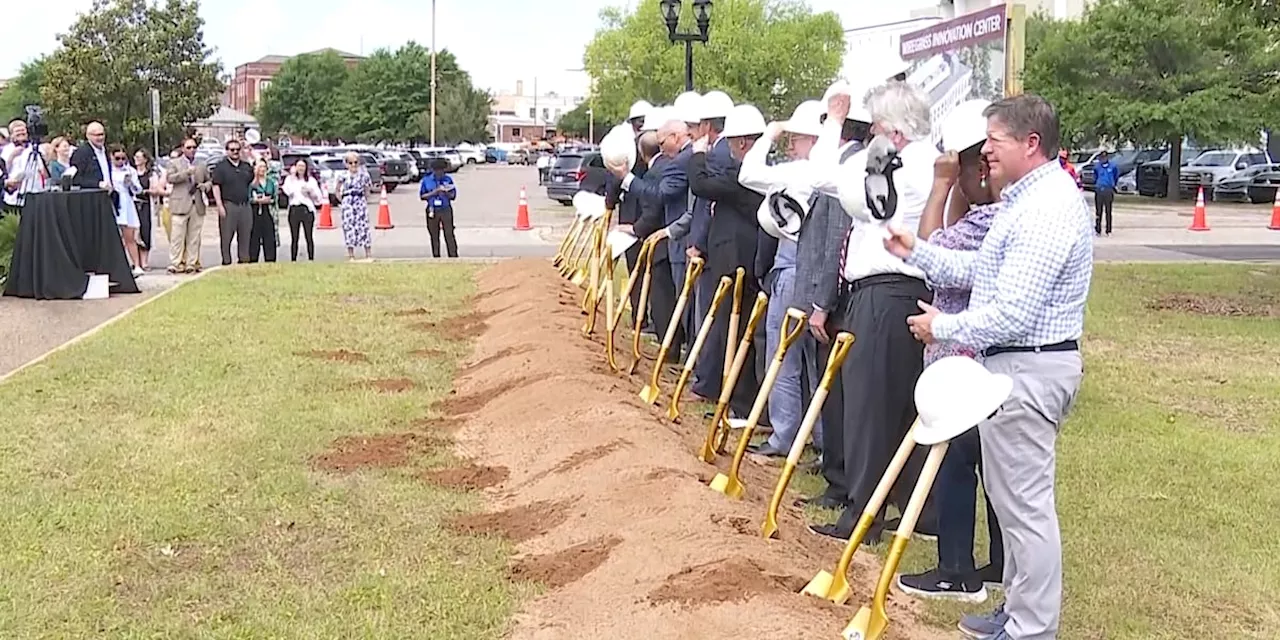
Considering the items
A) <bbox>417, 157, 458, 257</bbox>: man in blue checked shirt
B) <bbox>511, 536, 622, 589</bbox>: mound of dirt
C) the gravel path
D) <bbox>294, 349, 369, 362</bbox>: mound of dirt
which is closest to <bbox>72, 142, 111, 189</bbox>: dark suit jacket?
the gravel path

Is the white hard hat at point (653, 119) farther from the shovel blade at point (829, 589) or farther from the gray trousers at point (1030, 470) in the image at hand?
the gray trousers at point (1030, 470)

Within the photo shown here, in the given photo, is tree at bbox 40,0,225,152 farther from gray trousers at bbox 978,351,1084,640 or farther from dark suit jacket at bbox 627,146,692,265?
gray trousers at bbox 978,351,1084,640

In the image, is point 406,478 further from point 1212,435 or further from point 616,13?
point 616,13

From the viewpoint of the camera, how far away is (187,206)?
17766mm

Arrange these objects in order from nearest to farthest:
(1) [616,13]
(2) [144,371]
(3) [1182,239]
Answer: (2) [144,371] < (3) [1182,239] < (1) [616,13]

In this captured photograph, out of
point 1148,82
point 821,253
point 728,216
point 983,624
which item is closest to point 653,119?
point 728,216

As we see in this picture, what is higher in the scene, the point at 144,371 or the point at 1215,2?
the point at 1215,2

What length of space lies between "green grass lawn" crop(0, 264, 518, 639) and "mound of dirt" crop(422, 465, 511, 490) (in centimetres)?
11

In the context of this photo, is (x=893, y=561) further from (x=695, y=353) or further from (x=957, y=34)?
(x=957, y=34)

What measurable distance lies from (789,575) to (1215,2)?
481 inches

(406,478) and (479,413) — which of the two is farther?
(479,413)

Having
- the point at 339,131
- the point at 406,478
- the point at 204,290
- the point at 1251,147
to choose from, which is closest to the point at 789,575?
the point at 406,478

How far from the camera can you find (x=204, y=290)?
49.3 ft

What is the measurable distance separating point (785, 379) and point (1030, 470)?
11.1 ft
